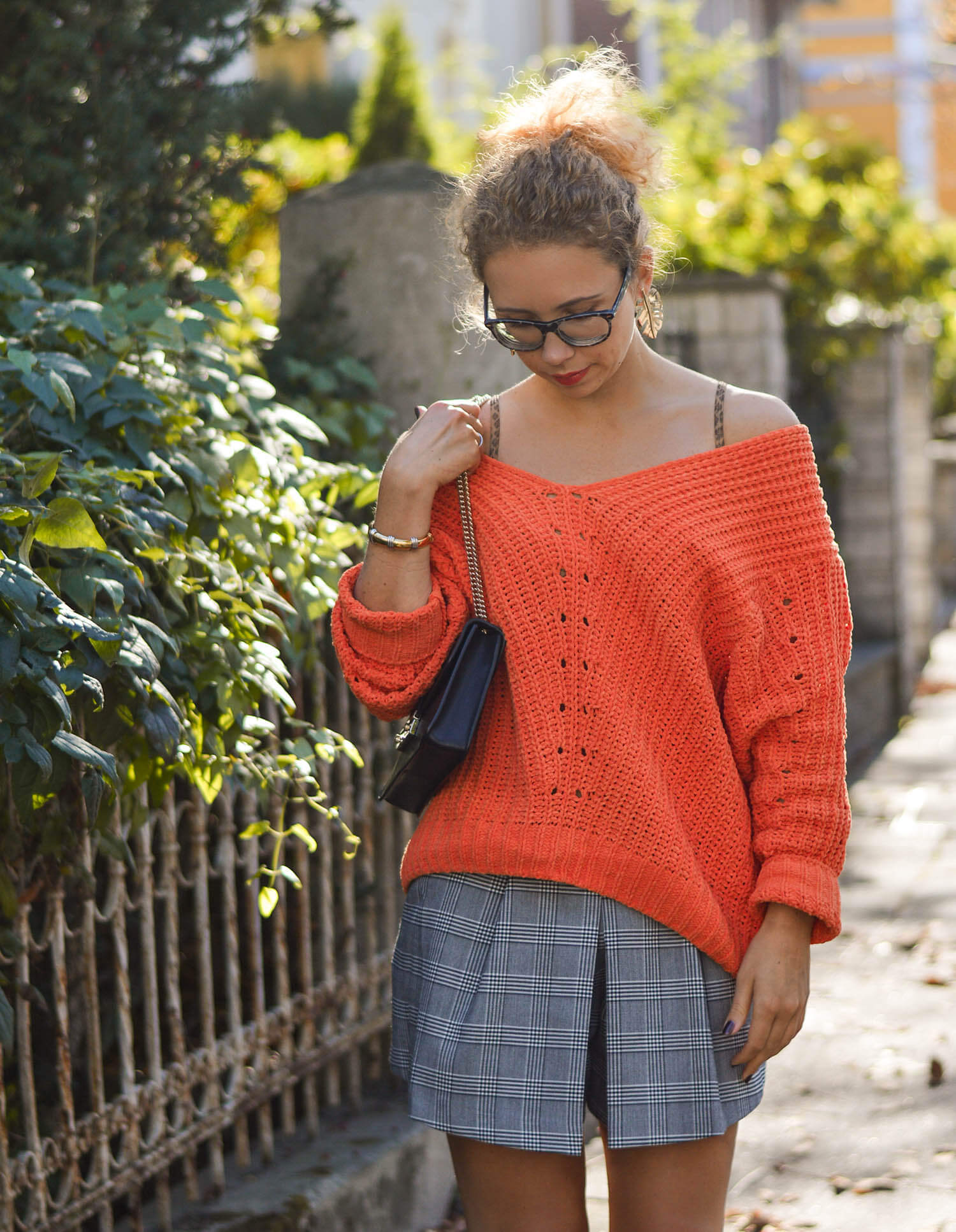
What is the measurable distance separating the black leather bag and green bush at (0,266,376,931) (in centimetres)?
36

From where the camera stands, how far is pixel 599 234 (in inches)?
76.8

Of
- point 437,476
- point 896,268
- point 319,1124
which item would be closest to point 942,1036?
point 319,1124

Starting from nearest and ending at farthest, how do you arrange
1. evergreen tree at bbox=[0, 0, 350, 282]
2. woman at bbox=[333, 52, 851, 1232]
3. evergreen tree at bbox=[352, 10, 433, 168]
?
woman at bbox=[333, 52, 851, 1232] → evergreen tree at bbox=[0, 0, 350, 282] → evergreen tree at bbox=[352, 10, 433, 168]

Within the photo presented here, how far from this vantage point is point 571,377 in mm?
2023

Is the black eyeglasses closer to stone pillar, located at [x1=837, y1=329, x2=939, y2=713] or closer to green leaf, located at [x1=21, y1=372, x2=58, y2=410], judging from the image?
green leaf, located at [x1=21, y1=372, x2=58, y2=410]

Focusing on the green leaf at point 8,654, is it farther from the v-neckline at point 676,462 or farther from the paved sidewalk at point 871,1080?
the paved sidewalk at point 871,1080

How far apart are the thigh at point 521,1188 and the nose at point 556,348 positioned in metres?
1.10

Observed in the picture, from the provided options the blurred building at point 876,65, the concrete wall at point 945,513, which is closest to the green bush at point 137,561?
the concrete wall at point 945,513

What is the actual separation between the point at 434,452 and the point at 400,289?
1.93 metres

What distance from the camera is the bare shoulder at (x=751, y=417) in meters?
2.10

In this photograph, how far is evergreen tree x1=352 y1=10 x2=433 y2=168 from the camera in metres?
8.73

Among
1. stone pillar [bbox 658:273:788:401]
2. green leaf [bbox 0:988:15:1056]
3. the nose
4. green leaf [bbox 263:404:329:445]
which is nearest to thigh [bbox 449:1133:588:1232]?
green leaf [bbox 0:988:15:1056]

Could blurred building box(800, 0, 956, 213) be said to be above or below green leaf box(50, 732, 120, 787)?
above

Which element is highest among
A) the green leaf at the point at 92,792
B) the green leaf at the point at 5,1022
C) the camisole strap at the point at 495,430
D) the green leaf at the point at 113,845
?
the camisole strap at the point at 495,430
